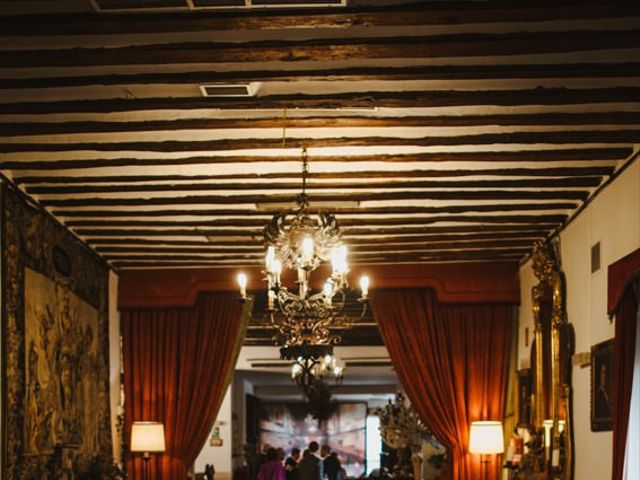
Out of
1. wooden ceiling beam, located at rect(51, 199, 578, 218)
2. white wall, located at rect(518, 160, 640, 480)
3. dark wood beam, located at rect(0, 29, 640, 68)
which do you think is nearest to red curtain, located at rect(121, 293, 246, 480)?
wooden ceiling beam, located at rect(51, 199, 578, 218)

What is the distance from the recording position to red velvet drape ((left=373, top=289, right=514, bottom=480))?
11859 millimetres

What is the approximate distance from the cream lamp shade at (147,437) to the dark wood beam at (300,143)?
15.4ft

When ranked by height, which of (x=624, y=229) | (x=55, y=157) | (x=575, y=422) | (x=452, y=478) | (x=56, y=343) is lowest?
(x=452, y=478)

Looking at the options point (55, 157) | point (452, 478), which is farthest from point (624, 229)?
point (452, 478)

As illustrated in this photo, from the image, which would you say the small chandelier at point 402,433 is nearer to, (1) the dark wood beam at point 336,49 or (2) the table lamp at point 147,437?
(2) the table lamp at point 147,437

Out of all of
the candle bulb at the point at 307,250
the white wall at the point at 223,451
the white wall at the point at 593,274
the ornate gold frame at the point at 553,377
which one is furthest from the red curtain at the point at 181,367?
the white wall at the point at 223,451

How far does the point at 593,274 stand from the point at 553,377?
1.45 metres

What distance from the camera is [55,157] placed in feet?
26.1

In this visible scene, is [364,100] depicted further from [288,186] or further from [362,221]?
[362,221]

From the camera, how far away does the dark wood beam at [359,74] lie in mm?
5984

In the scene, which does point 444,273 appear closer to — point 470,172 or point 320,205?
point 320,205

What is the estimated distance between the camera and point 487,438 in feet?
36.7

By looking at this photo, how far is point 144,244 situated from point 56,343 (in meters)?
1.54

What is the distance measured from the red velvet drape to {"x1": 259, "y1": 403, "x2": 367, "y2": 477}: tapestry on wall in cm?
1944
